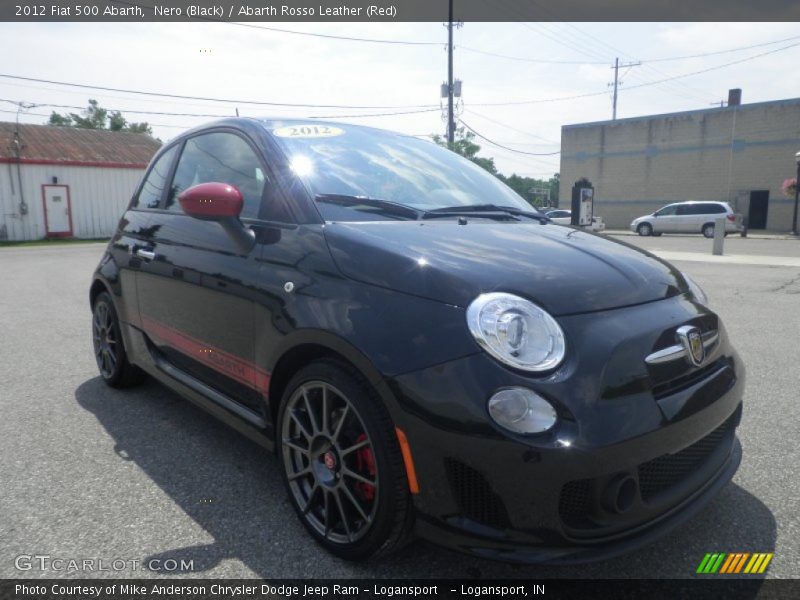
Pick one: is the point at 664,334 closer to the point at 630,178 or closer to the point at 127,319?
the point at 127,319

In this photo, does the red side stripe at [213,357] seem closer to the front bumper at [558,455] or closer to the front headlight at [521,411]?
the front bumper at [558,455]

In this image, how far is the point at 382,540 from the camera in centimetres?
193

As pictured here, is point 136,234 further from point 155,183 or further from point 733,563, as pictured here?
point 733,563

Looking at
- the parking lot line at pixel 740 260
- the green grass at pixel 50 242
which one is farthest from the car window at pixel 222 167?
the green grass at pixel 50 242

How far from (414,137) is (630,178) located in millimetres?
38793

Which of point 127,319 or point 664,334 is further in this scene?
point 127,319

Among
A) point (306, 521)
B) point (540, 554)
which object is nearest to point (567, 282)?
point (540, 554)

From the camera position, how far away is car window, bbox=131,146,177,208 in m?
3.63

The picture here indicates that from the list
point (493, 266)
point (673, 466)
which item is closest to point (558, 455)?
point (673, 466)

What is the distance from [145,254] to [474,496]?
252 centimetres

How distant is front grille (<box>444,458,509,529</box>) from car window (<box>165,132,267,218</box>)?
149 cm

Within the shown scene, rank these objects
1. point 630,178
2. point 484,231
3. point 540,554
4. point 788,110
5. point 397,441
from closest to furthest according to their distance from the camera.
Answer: point 540,554, point 397,441, point 484,231, point 788,110, point 630,178

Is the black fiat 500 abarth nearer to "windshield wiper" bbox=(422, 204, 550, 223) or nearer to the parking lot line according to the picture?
"windshield wiper" bbox=(422, 204, 550, 223)

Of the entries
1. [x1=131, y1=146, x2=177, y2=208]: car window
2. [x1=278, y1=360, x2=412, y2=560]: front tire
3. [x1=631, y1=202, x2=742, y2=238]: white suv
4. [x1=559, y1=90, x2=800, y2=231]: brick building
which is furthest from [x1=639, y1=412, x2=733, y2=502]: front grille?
[x1=559, y1=90, x2=800, y2=231]: brick building
